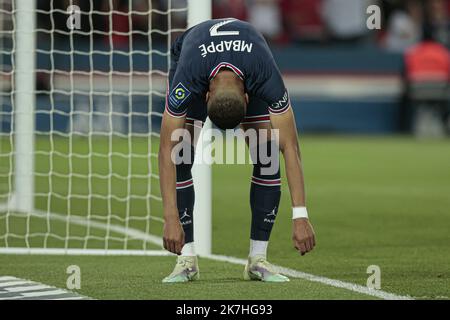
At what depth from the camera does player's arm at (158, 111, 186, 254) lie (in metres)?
6.01

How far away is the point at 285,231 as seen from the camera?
30.3ft

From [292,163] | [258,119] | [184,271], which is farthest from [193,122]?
[184,271]

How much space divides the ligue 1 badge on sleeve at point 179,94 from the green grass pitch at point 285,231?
3.21 ft

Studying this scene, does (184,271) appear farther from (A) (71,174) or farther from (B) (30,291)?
(A) (71,174)

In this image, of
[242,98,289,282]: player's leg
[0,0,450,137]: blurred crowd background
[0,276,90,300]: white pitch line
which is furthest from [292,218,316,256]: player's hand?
[0,0,450,137]: blurred crowd background

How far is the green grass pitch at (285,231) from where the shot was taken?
6.28 m

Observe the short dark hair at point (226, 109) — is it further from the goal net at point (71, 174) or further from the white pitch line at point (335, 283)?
the goal net at point (71, 174)

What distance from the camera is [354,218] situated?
402 inches

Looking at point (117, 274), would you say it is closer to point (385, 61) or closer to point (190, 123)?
point (190, 123)

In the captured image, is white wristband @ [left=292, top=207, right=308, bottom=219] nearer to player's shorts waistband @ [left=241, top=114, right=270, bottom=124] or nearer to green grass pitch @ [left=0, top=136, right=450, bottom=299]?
green grass pitch @ [left=0, top=136, right=450, bottom=299]

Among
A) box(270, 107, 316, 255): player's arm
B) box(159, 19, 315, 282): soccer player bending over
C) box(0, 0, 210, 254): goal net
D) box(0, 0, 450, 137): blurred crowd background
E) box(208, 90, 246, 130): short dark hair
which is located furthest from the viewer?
box(0, 0, 450, 137): blurred crowd background

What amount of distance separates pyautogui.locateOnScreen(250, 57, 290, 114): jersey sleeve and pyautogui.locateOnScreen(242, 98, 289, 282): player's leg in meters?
0.44

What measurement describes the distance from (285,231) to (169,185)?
3.26m
